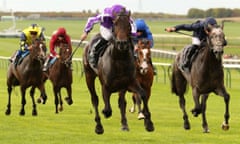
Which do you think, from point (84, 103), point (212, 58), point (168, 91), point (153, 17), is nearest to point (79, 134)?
point (212, 58)

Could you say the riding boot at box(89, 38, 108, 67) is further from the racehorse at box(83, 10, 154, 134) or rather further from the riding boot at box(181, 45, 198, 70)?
→ the riding boot at box(181, 45, 198, 70)

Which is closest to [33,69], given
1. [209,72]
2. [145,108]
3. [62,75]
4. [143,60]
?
[62,75]

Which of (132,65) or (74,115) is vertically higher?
(132,65)

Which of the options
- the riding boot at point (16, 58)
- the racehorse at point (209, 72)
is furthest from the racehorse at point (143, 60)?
the riding boot at point (16, 58)

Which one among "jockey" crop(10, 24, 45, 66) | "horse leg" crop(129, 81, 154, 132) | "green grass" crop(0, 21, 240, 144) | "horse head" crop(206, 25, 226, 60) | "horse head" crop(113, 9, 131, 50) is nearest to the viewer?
"horse head" crop(113, 9, 131, 50)

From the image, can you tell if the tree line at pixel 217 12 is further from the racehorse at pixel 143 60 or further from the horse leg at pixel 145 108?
the horse leg at pixel 145 108

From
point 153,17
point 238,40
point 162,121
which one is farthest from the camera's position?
point 153,17

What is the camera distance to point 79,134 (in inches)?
523

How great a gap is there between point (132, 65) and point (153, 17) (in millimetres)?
136683

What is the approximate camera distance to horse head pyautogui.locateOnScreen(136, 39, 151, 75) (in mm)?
15117

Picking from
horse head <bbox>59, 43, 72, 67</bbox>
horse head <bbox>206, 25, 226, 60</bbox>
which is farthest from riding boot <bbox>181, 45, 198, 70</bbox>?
horse head <bbox>59, 43, 72, 67</bbox>

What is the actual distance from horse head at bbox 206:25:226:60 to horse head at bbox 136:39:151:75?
2.22m

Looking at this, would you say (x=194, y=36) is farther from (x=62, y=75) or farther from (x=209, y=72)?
(x=62, y=75)

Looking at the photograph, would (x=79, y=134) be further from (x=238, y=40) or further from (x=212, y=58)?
(x=238, y=40)
